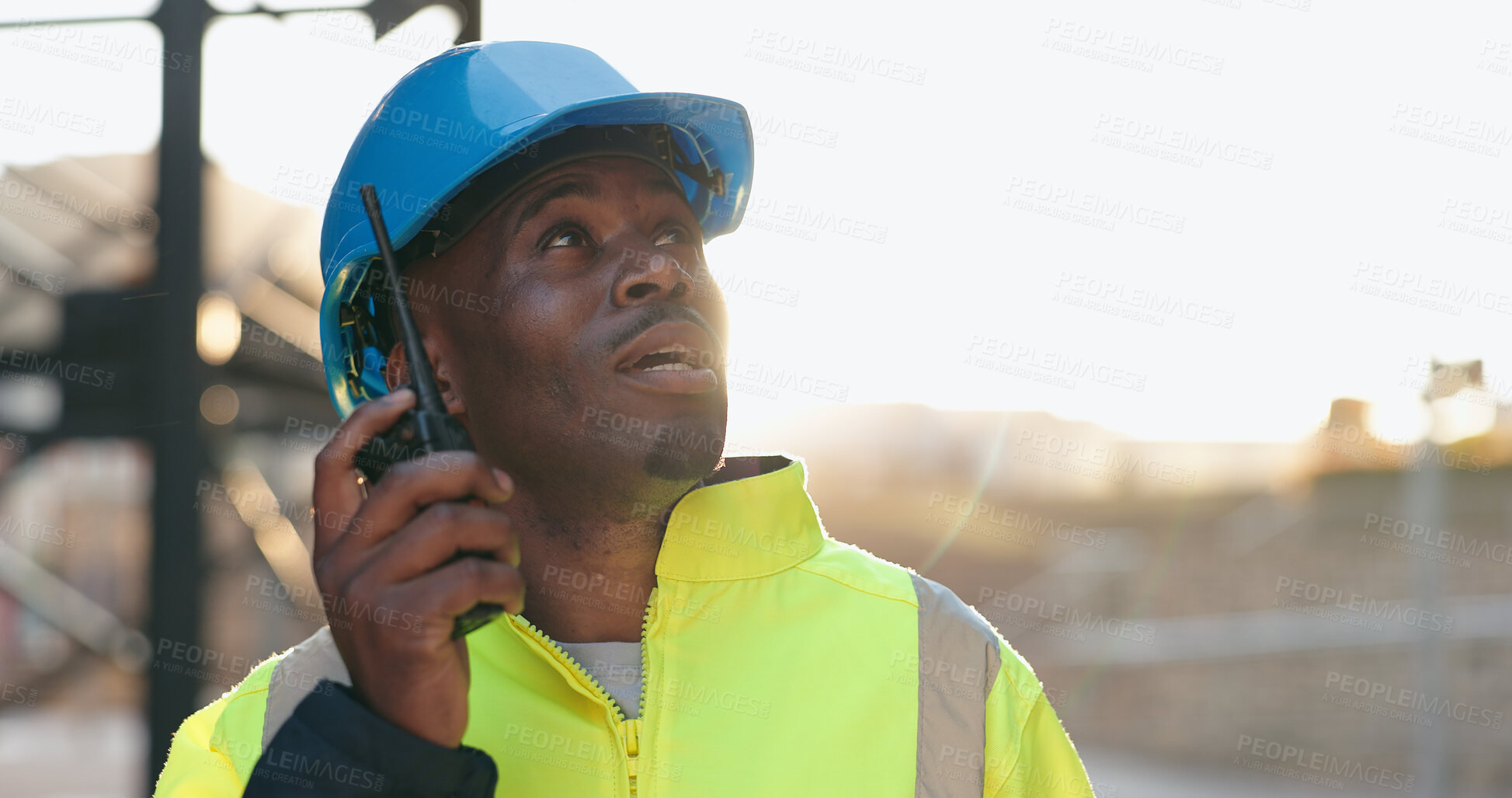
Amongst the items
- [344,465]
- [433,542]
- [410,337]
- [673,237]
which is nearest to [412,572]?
[433,542]

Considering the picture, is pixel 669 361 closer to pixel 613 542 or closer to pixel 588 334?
pixel 588 334

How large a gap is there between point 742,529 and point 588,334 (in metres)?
0.40

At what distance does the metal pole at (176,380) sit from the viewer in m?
3.86

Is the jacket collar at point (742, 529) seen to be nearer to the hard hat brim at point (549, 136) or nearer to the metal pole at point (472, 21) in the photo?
the hard hat brim at point (549, 136)

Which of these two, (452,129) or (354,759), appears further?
(452,129)

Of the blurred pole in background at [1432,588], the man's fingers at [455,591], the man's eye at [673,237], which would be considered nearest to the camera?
the man's fingers at [455,591]

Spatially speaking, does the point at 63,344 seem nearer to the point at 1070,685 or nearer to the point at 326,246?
the point at 326,246

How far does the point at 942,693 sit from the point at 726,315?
0.74 m

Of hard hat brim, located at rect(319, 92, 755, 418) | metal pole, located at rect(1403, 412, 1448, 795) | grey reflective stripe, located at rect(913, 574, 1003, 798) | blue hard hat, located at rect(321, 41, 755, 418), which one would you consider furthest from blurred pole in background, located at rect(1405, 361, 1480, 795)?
blue hard hat, located at rect(321, 41, 755, 418)

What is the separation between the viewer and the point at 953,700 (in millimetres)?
1620

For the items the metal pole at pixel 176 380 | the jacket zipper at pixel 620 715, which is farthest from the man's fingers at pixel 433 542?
the metal pole at pixel 176 380

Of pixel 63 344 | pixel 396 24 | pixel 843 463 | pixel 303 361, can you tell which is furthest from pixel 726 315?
pixel 843 463

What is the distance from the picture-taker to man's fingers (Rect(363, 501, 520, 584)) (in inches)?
43.8

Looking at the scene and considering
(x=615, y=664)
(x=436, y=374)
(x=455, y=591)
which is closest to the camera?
(x=455, y=591)
